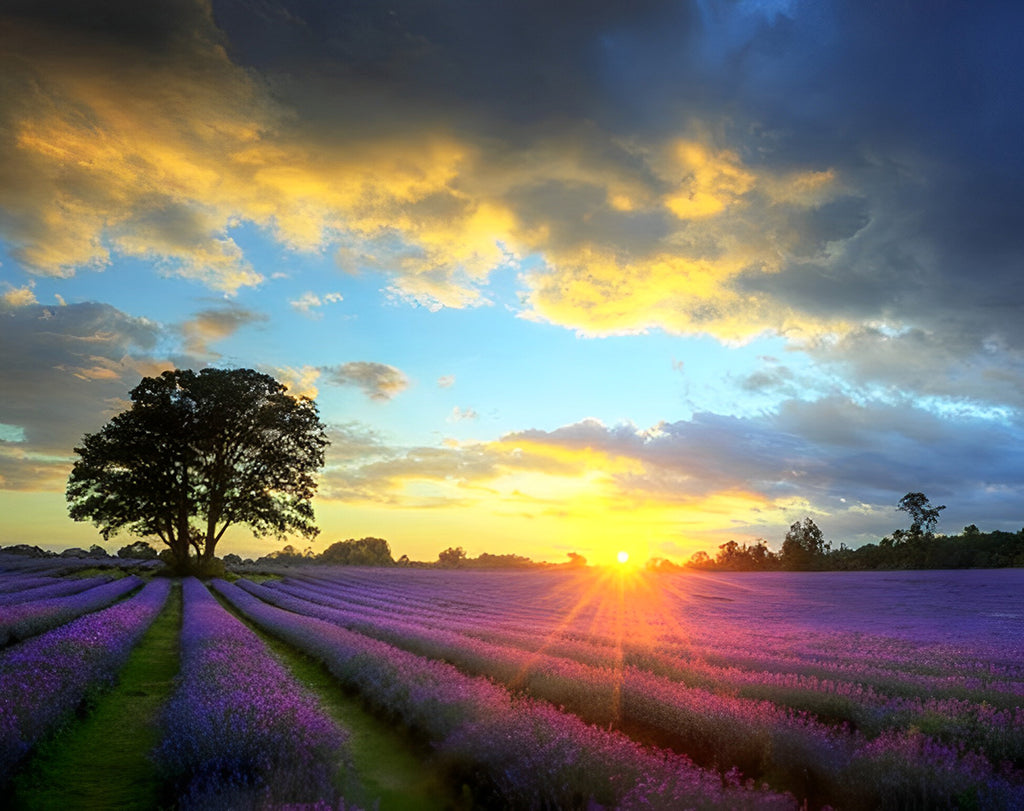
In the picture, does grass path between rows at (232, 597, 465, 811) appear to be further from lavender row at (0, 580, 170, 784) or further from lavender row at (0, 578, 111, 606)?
lavender row at (0, 578, 111, 606)

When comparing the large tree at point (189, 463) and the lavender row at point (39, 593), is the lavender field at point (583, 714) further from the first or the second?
the large tree at point (189, 463)

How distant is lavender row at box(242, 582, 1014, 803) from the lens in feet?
12.6

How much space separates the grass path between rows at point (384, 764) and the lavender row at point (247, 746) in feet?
1.02

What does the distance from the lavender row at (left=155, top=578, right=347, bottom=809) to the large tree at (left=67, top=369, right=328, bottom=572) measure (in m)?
28.8

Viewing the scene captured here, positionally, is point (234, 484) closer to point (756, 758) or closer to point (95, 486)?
point (95, 486)

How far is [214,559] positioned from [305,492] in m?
5.97

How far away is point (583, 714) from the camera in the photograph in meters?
5.96

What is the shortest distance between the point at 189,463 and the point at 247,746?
3229 centimetres

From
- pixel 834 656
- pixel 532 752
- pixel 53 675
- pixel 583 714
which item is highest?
pixel 532 752

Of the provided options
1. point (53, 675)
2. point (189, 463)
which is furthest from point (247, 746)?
point (189, 463)

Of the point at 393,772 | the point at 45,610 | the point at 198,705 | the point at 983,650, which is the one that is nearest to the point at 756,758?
the point at 393,772

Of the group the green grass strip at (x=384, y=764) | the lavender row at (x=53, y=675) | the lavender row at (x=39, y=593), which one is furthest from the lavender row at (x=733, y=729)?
the lavender row at (x=39, y=593)

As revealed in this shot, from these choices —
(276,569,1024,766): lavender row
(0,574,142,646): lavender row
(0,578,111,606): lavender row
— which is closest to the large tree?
(0,578,111,606): lavender row

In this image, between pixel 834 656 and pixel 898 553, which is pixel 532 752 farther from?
pixel 898 553
